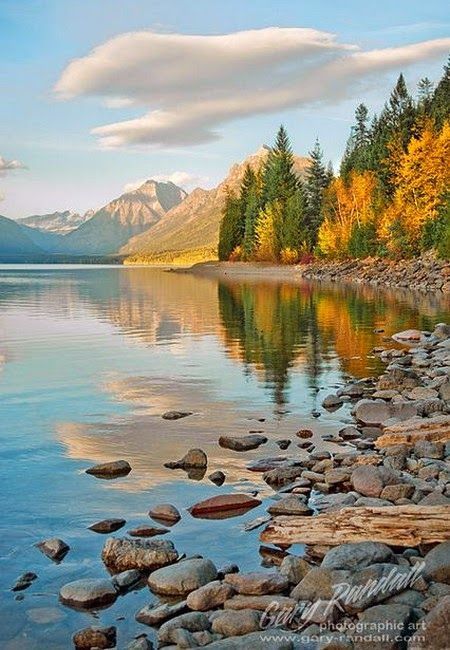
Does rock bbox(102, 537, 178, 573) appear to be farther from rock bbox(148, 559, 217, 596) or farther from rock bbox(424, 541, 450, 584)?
rock bbox(424, 541, 450, 584)

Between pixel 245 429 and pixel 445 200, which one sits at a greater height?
pixel 445 200

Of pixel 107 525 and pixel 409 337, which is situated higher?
pixel 409 337

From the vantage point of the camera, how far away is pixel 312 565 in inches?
350

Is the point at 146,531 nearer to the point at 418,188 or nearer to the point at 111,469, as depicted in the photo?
the point at 111,469

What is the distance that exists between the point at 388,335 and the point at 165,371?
12120 millimetres

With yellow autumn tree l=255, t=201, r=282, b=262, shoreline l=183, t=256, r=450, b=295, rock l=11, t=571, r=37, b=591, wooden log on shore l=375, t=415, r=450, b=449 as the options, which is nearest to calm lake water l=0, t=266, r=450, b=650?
rock l=11, t=571, r=37, b=591

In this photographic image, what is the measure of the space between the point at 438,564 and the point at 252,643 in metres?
2.35

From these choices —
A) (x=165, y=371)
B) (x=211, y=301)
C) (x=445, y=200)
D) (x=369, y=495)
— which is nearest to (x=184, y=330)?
(x=165, y=371)

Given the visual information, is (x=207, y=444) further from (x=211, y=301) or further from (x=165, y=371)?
(x=211, y=301)

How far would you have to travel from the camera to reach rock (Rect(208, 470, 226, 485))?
12680mm

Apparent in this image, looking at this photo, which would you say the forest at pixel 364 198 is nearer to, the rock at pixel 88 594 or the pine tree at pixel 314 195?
the pine tree at pixel 314 195

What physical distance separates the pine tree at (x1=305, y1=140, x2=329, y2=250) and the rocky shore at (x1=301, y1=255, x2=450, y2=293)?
490 inches

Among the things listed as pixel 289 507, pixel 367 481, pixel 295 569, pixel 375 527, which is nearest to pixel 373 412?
pixel 367 481

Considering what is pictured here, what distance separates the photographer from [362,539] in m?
9.07
